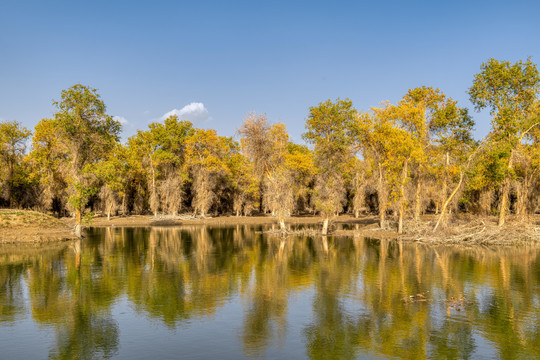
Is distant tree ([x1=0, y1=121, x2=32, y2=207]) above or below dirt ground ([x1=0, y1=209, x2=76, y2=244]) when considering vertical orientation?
above

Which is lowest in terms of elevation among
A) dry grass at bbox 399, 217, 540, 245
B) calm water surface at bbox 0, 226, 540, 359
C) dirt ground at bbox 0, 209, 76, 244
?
calm water surface at bbox 0, 226, 540, 359

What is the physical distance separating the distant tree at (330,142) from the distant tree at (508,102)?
16906mm

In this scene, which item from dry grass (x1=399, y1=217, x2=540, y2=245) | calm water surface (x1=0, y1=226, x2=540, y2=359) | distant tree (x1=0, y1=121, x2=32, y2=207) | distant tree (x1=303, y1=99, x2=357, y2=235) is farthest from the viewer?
distant tree (x1=0, y1=121, x2=32, y2=207)

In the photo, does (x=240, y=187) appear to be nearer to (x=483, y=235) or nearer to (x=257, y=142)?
(x=257, y=142)

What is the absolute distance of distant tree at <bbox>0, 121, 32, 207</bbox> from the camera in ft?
249

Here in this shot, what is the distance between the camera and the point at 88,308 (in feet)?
66.4

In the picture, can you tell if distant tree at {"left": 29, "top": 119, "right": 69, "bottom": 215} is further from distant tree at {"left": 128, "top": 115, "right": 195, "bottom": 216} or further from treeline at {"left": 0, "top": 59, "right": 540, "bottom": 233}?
treeline at {"left": 0, "top": 59, "right": 540, "bottom": 233}

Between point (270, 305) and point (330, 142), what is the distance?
33.5 m

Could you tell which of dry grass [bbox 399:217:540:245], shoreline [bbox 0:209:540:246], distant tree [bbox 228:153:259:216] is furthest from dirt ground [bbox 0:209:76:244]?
dry grass [bbox 399:217:540:245]

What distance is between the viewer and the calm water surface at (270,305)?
15.3 m

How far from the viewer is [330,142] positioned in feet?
169

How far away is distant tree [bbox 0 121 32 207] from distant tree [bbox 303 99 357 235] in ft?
186

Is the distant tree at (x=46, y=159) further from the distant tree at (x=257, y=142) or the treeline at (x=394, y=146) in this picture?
the distant tree at (x=257, y=142)

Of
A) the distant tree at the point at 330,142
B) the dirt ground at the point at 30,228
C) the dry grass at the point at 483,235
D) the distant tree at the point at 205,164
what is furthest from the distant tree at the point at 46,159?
the dry grass at the point at 483,235
